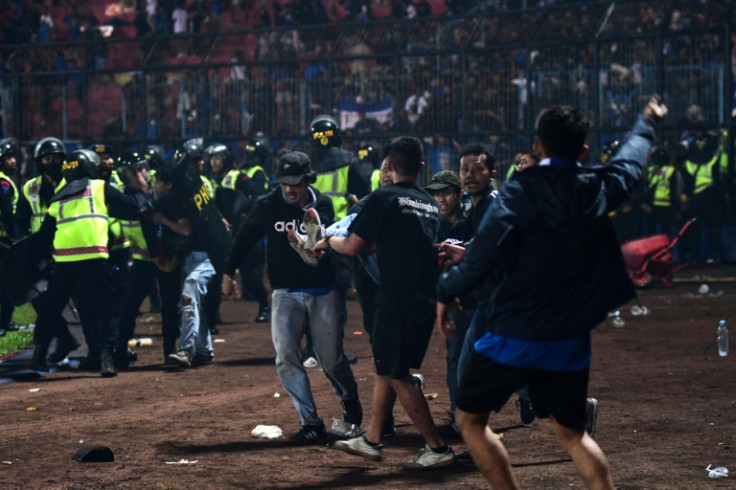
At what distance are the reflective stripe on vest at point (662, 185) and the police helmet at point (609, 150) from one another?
1741 millimetres

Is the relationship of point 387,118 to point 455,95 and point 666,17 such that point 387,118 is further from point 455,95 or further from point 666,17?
point 666,17

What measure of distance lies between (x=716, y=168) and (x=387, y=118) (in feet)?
18.3

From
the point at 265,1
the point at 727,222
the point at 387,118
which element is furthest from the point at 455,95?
the point at 265,1

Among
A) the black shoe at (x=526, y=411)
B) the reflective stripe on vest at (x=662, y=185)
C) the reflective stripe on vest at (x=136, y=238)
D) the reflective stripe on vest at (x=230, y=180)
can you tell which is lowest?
the black shoe at (x=526, y=411)

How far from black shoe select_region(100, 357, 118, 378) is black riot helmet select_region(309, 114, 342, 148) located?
333 cm

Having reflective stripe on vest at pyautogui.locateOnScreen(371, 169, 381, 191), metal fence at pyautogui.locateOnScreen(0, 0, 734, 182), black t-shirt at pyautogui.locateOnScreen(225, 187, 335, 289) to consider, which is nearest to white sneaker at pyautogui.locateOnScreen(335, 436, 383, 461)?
black t-shirt at pyautogui.locateOnScreen(225, 187, 335, 289)

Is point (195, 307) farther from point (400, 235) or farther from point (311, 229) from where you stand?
point (400, 235)

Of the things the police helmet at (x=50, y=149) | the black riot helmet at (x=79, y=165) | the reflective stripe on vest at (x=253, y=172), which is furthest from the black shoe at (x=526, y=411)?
the reflective stripe on vest at (x=253, y=172)

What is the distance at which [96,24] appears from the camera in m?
30.3

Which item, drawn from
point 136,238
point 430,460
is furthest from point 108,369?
point 430,460

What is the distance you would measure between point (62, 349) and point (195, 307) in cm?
152

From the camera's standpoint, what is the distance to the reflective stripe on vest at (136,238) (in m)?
12.1

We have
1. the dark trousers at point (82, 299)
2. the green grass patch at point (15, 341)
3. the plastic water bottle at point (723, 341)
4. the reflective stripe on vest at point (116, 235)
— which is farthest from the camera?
the green grass patch at point (15, 341)

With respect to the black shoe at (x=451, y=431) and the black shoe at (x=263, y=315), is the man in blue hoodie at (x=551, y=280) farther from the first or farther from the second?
the black shoe at (x=263, y=315)
